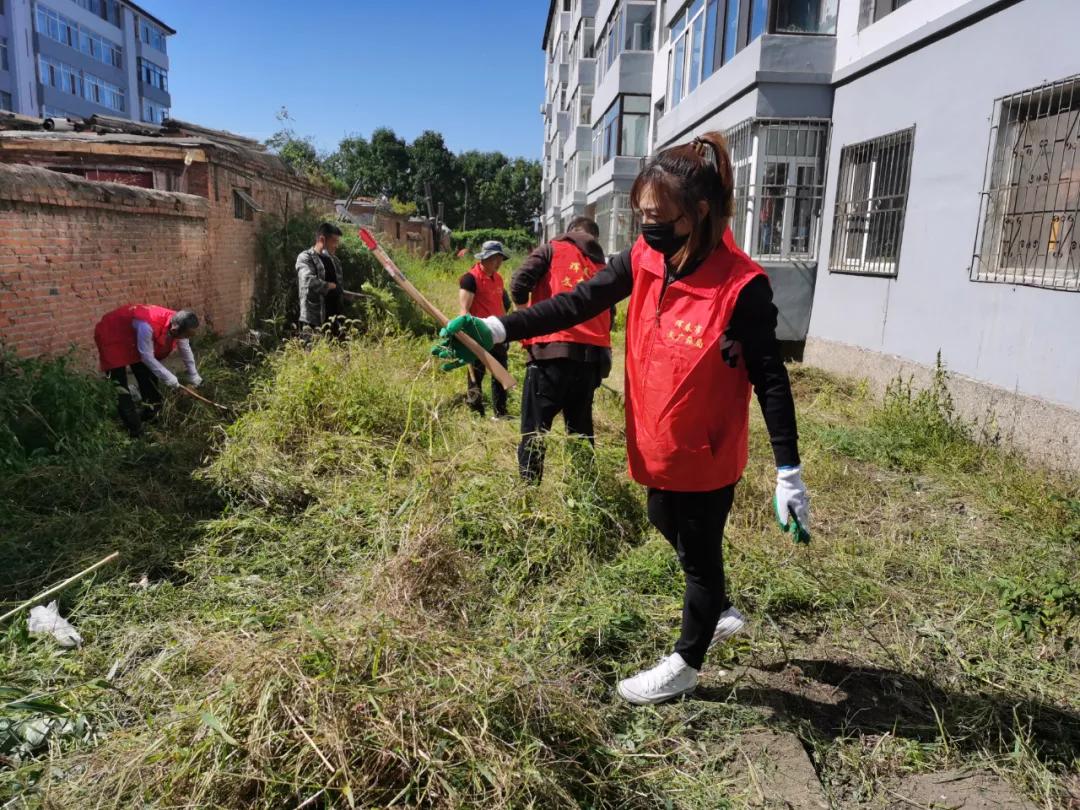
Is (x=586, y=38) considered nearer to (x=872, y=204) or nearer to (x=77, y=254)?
(x=872, y=204)

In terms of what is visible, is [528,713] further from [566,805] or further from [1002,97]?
[1002,97]

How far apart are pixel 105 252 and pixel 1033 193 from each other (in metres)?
7.35

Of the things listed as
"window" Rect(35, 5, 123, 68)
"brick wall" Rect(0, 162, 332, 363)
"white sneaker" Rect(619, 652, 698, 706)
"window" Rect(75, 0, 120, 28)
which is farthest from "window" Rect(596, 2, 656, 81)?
"window" Rect(75, 0, 120, 28)

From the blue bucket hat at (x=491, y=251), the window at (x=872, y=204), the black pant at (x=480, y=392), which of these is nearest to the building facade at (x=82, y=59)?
the blue bucket hat at (x=491, y=251)

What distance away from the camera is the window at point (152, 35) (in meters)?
45.9

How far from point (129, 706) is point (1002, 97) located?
6497mm

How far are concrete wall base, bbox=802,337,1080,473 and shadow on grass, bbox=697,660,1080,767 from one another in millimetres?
2749

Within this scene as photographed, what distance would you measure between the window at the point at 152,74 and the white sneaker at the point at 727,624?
54244 mm

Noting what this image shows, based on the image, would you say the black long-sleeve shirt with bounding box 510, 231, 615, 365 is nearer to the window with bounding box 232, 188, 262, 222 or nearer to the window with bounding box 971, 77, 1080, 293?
the window with bounding box 971, 77, 1080, 293

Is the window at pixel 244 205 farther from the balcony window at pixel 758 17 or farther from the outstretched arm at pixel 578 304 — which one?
the outstretched arm at pixel 578 304

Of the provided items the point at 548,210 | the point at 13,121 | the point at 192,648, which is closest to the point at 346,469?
the point at 192,648

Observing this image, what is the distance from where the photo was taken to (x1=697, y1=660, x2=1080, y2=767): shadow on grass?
2.35 m

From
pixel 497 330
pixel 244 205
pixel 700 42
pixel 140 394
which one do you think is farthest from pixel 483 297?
pixel 700 42

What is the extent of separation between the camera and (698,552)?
2.35 metres
